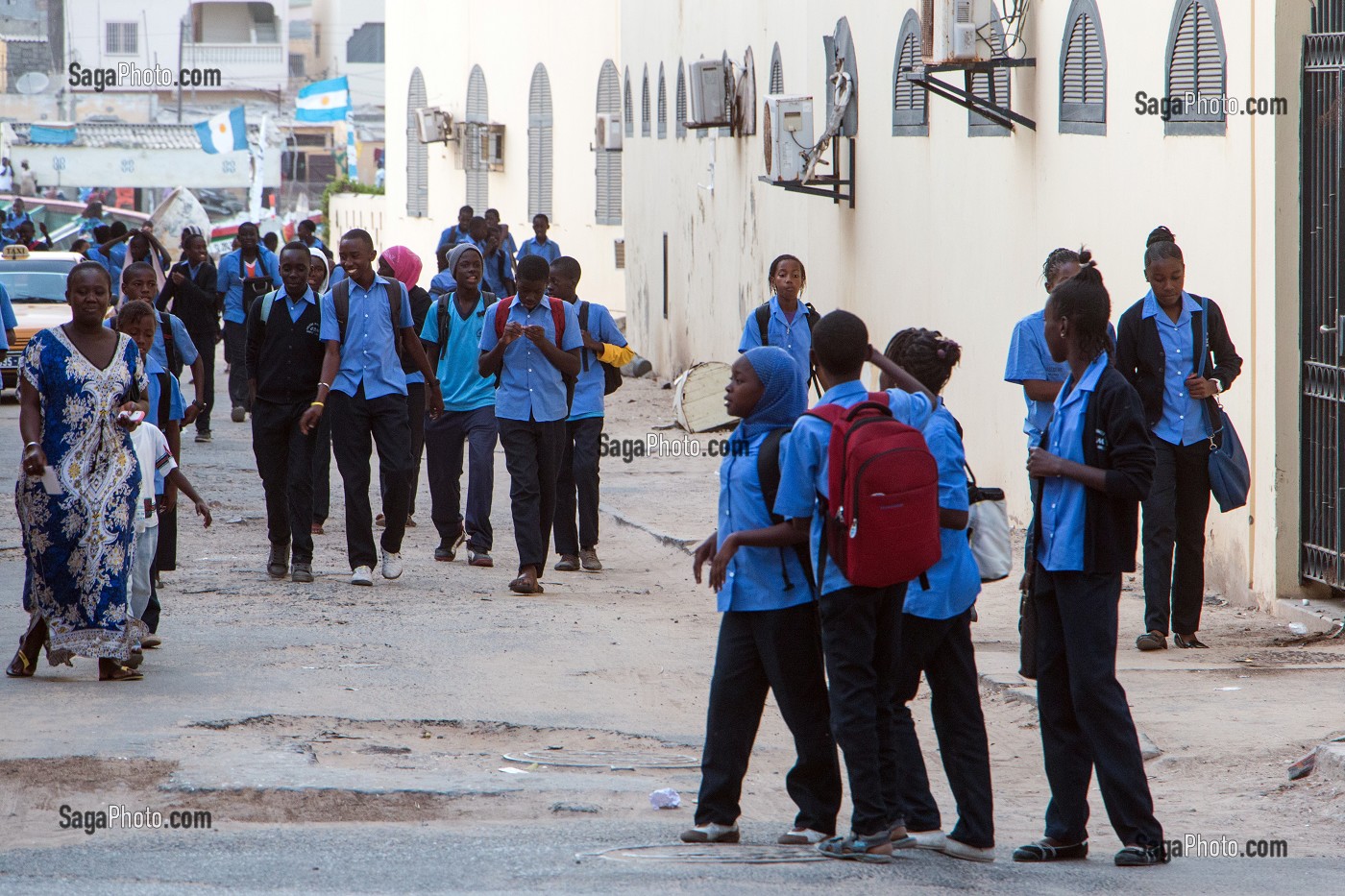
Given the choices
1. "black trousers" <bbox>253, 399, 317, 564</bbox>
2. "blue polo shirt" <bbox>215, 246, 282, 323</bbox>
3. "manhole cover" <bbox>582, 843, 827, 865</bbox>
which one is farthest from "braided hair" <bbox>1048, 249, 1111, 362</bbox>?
"blue polo shirt" <bbox>215, 246, 282, 323</bbox>

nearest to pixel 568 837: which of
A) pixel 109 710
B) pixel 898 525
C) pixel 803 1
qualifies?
pixel 898 525

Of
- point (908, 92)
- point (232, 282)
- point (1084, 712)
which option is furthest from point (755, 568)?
point (232, 282)

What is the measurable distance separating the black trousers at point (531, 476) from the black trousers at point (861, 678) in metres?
5.05

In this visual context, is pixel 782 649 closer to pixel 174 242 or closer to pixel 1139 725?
pixel 1139 725

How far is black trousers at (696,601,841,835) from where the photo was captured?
4984 millimetres

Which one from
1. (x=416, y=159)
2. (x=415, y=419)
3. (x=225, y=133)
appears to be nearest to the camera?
(x=415, y=419)

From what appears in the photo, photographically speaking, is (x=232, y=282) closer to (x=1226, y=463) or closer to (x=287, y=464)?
(x=287, y=464)

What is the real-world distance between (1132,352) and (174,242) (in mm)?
25921

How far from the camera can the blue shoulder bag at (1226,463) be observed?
782 centimetres

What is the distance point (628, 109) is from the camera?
25734mm

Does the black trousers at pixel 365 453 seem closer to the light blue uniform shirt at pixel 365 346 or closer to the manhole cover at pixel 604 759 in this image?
the light blue uniform shirt at pixel 365 346

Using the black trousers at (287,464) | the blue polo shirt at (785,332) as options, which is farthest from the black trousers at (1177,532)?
the black trousers at (287,464)

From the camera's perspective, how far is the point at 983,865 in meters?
4.89

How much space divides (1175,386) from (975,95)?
4.53m
